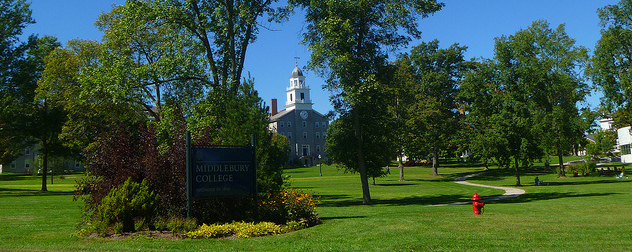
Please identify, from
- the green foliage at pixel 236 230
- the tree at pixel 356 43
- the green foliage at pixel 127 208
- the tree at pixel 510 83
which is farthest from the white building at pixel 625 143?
the green foliage at pixel 127 208

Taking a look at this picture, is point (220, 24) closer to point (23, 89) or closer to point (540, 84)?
point (23, 89)

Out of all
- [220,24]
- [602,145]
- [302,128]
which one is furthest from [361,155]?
[302,128]

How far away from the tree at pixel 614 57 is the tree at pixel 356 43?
2576 cm

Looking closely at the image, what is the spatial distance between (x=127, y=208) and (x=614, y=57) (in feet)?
146

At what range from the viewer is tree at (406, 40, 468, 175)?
173ft

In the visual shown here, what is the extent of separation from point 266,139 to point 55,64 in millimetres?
25591

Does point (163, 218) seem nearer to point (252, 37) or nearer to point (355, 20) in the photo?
point (252, 37)

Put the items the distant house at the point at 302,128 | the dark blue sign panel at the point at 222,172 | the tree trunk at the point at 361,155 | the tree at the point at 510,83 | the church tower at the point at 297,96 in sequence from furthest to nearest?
the church tower at the point at 297,96, the distant house at the point at 302,128, the tree at the point at 510,83, the tree trunk at the point at 361,155, the dark blue sign panel at the point at 222,172

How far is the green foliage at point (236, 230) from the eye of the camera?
1126cm

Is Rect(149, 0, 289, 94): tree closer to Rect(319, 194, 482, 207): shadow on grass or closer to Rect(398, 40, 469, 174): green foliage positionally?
Rect(319, 194, 482, 207): shadow on grass

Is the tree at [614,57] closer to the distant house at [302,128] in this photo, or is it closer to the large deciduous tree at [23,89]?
the large deciduous tree at [23,89]

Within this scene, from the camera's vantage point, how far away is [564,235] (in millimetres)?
11180

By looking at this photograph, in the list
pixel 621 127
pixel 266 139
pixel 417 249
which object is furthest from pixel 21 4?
pixel 621 127

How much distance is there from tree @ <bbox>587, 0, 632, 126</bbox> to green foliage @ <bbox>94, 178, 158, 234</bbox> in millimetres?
42256
